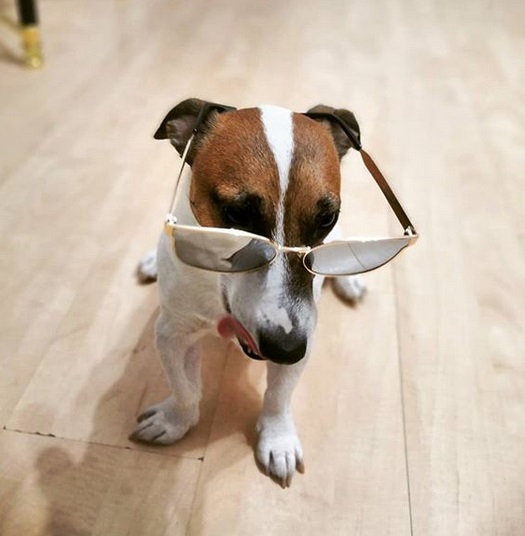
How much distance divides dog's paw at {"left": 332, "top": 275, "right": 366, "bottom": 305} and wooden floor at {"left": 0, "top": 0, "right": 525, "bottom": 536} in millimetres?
25

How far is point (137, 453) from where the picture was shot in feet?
3.60

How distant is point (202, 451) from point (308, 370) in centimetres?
29

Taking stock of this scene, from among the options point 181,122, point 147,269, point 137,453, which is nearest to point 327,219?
point 181,122

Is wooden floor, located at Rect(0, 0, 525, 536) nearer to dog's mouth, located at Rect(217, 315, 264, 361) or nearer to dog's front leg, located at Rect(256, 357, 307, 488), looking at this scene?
dog's front leg, located at Rect(256, 357, 307, 488)

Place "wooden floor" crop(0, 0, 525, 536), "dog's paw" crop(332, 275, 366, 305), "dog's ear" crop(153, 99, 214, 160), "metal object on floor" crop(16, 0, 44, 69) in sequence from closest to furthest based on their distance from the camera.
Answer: "dog's ear" crop(153, 99, 214, 160) → "wooden floor" crop(0, 0, 525, 536) → "dog's paw" crop(332, 275, 366, 305) → "metal object on floor" crop(16, 0, 44, 69)

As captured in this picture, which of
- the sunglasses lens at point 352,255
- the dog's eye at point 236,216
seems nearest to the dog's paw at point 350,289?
the sunglasses lens at point 352,255

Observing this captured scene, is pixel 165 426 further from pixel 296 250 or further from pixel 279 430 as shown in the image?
pixel 296 250

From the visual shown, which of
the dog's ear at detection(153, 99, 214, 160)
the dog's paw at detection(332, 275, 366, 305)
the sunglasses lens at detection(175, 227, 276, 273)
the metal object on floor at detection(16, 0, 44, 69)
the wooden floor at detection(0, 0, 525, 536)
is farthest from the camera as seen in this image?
the metal object on floor at detection(16, 0, 44, 69)

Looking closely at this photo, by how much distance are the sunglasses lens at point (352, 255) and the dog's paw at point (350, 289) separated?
0.53 metres

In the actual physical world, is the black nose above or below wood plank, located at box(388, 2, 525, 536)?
above

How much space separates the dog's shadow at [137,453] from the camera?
101cm

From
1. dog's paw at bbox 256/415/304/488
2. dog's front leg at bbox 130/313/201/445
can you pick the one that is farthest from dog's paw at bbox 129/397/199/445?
dog's paw at bbox 256/415/304/488

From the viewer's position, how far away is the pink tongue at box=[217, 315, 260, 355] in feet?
2.79

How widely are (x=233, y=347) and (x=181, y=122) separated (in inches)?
21.0
